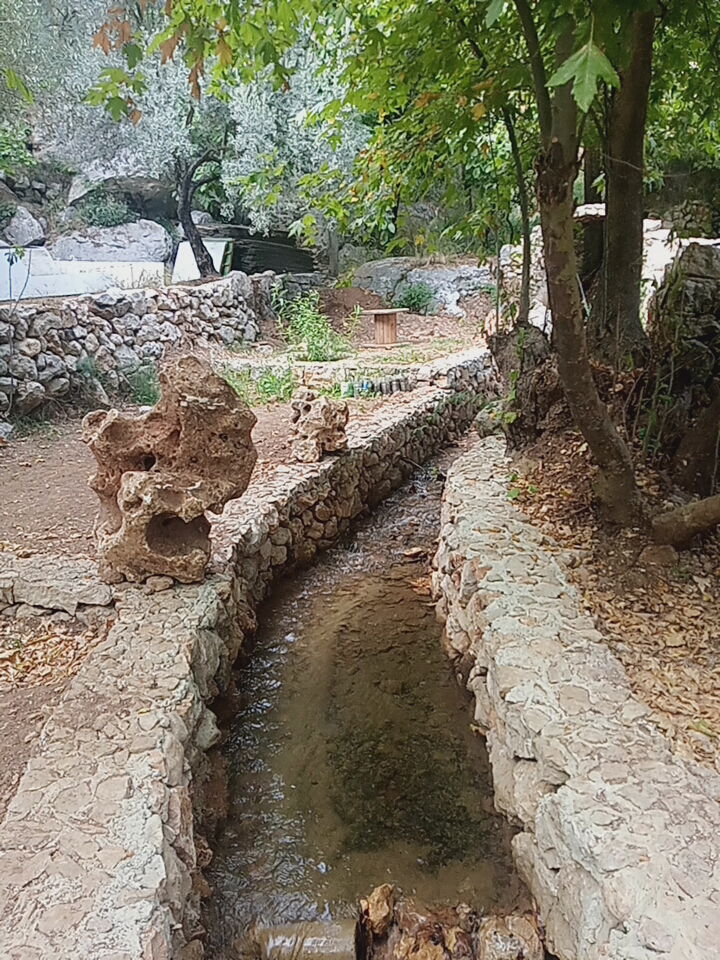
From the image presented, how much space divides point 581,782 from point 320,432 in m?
3.84

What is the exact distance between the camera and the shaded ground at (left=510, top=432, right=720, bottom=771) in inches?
95.4

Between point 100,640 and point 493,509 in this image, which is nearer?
point 100,640

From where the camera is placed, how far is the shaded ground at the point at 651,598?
2424mm

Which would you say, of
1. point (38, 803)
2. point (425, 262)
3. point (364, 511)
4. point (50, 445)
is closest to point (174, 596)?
point (38, 803)

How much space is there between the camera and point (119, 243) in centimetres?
1419

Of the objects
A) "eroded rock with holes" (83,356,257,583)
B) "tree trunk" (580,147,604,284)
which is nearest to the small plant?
"eroded rock with holes" (83,356,257,583)

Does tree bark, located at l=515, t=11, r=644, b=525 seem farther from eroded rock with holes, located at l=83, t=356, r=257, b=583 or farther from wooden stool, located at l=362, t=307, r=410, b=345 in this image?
wooden stool, located at l=362, t=307, r=410, b=345

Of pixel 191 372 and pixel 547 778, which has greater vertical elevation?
pixel 191 372

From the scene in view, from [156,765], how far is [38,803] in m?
0.36

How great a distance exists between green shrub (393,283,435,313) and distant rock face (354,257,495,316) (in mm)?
93

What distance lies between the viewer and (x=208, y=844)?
8.52 feet

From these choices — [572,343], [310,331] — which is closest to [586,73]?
[572,343]

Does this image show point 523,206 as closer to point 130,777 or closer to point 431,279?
point 130,777

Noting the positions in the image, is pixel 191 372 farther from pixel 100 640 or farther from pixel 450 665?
pixel 450 665
